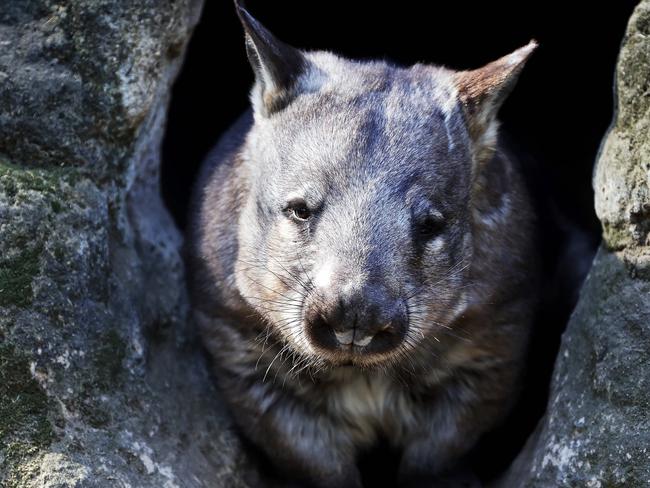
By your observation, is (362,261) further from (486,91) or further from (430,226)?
(486,91)

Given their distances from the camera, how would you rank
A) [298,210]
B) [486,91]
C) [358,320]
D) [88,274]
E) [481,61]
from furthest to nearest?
[481,61]
[486,91]
[88,274]
[298,210]
[358,320]

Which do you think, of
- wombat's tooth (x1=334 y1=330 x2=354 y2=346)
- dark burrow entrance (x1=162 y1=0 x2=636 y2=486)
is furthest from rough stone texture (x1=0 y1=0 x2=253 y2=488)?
dark burrow entrance (x1=162 y1=0 x2=636 y2=486)

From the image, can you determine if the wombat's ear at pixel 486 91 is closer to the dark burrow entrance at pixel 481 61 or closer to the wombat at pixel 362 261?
the wombat at pixel 362 261

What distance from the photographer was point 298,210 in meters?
3.75

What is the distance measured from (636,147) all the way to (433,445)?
1610 millimetres

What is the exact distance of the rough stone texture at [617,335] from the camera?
3.59m

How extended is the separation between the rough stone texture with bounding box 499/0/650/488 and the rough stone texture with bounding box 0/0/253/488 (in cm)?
147

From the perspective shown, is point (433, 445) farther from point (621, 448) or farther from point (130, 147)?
point (130, 147)

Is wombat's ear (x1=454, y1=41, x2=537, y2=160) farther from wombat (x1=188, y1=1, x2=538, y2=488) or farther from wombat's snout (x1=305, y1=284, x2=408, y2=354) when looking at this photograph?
wombat's snout (x1=305, y1=284, x2=408, y2=354)

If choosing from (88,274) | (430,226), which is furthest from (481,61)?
(88,274)

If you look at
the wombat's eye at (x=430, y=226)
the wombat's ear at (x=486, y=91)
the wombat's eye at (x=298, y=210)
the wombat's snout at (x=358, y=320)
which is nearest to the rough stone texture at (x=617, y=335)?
the wombat's ear at (x=486, y=91)

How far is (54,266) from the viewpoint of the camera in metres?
3.75

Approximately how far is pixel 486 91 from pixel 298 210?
94cm

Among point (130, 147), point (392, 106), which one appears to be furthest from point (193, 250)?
point (392, 106)
